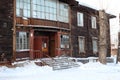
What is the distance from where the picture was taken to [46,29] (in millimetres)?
28953

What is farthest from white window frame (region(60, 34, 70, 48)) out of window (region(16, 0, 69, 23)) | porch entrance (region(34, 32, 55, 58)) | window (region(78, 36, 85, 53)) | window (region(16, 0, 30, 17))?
window (region(16, 0, 30, 17))

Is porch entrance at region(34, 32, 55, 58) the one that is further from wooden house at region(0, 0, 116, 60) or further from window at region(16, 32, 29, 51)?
window at region(16, 32, 29, 51)

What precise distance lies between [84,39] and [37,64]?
1256 centimetres

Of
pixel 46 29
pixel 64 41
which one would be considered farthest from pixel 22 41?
pixel 64 41

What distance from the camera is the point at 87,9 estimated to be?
3778cm

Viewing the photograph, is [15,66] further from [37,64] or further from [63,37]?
[63,37]

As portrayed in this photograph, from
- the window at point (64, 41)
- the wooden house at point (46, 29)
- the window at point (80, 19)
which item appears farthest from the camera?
the window at point (80, 19)

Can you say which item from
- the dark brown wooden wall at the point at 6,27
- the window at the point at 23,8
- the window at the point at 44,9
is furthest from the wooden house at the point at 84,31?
the dark brown wooden wall at the point at 6,27

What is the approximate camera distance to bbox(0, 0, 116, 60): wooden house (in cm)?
2534

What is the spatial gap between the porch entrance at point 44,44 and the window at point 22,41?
2.49 metres

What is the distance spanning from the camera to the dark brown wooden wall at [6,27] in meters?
24.7

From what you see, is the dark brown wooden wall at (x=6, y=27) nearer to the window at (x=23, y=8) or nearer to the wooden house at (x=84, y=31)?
the window at (x=23, y=8)

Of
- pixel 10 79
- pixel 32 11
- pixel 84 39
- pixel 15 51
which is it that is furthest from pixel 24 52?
pixel 84 39

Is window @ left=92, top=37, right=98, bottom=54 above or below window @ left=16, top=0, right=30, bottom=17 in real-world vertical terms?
below
